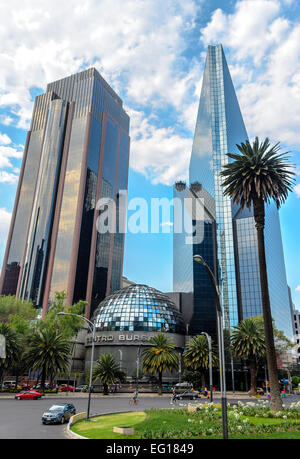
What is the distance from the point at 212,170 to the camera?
125438mm

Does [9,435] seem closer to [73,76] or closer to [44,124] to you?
[44,124]

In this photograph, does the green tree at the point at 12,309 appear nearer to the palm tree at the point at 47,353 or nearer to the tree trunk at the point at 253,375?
the palm tree at the point at 47,353

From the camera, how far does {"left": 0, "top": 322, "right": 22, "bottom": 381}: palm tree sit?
5784 cm

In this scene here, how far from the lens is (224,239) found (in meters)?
117

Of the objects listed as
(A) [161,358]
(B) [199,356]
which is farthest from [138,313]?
(A) [161,358]

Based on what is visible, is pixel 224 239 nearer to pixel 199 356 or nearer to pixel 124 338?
pixel 124 338

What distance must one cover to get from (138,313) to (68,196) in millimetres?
65724

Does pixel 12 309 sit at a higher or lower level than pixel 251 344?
higher

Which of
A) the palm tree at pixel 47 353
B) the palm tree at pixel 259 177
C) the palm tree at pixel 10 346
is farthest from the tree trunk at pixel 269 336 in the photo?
the palm tree at pixel 10 346

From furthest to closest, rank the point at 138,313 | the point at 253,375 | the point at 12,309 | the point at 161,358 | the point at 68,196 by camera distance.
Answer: the point at 68,196
the point at 138,313
the point at 12,309
the point at 253,375
the point at 161,358

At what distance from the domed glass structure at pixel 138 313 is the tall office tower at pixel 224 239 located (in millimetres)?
16524

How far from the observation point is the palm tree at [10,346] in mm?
57844
